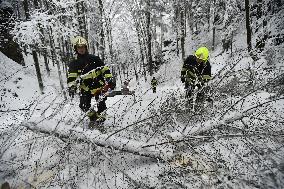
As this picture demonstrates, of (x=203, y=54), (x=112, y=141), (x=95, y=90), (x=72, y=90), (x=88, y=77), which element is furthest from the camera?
(x=203, y=54)

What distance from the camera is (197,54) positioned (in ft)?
21.1

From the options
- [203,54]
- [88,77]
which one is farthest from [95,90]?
[203,54]

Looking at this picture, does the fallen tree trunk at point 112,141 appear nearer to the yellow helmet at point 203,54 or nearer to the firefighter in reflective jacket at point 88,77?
the firefighter in reflective jacket at point 88,77

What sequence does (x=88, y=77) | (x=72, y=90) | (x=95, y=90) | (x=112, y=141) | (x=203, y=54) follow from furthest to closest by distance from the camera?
(x=203, y=54) < (x=95, y=90) < (x=88, y=77) < (x=72, y=90) < (x=112, y=141)

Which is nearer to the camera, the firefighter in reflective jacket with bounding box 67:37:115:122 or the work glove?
the work glove

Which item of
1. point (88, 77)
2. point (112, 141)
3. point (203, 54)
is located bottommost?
point (112, 141)

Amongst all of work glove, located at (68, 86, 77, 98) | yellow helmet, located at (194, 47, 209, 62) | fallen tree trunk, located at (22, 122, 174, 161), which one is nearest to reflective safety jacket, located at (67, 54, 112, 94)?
work glove, located at (68, 86, 77, 98)

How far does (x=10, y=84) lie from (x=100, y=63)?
568 inches

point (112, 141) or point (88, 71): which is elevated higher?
point (88, 71)

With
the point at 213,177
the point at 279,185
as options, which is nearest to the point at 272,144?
the point at 279,185

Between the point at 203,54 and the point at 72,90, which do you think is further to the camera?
the point at 203,54

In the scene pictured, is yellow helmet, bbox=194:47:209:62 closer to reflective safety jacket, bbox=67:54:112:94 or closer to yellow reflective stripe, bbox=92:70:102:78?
reflective safety jacket, bbox=67:54:112:94

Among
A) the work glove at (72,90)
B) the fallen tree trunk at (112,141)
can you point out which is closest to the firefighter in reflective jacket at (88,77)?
the work glove at (72,90)

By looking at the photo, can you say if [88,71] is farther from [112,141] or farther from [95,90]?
[112,141]
